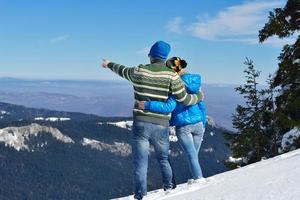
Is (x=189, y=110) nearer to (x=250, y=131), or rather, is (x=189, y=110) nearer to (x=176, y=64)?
(x=176, y=64)

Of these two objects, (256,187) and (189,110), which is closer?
(256,187)

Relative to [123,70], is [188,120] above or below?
below

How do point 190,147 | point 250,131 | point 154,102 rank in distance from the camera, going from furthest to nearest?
point 250,131, point 190,147, point 154,102

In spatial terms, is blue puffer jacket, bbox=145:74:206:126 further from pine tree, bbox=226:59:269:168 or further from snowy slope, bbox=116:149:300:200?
pine tree, bbox=226:59:269:168

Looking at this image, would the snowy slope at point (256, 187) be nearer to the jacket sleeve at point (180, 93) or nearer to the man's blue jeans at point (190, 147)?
the man's blue jeans at point (190, 147)

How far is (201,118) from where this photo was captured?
10.4m

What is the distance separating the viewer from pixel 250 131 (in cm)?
2962

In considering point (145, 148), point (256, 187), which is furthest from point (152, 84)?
point (256, 187)

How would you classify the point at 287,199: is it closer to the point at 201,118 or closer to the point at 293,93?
the point at 201,118

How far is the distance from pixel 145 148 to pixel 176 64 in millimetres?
1841

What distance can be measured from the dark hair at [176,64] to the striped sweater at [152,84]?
0.69 meters

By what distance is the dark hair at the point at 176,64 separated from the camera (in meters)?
9.97

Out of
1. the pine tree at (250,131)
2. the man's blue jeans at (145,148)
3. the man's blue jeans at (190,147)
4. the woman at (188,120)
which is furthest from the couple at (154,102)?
the pine tree at (250,131)

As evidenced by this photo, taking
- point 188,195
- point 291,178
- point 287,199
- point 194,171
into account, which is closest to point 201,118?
point 194,171
